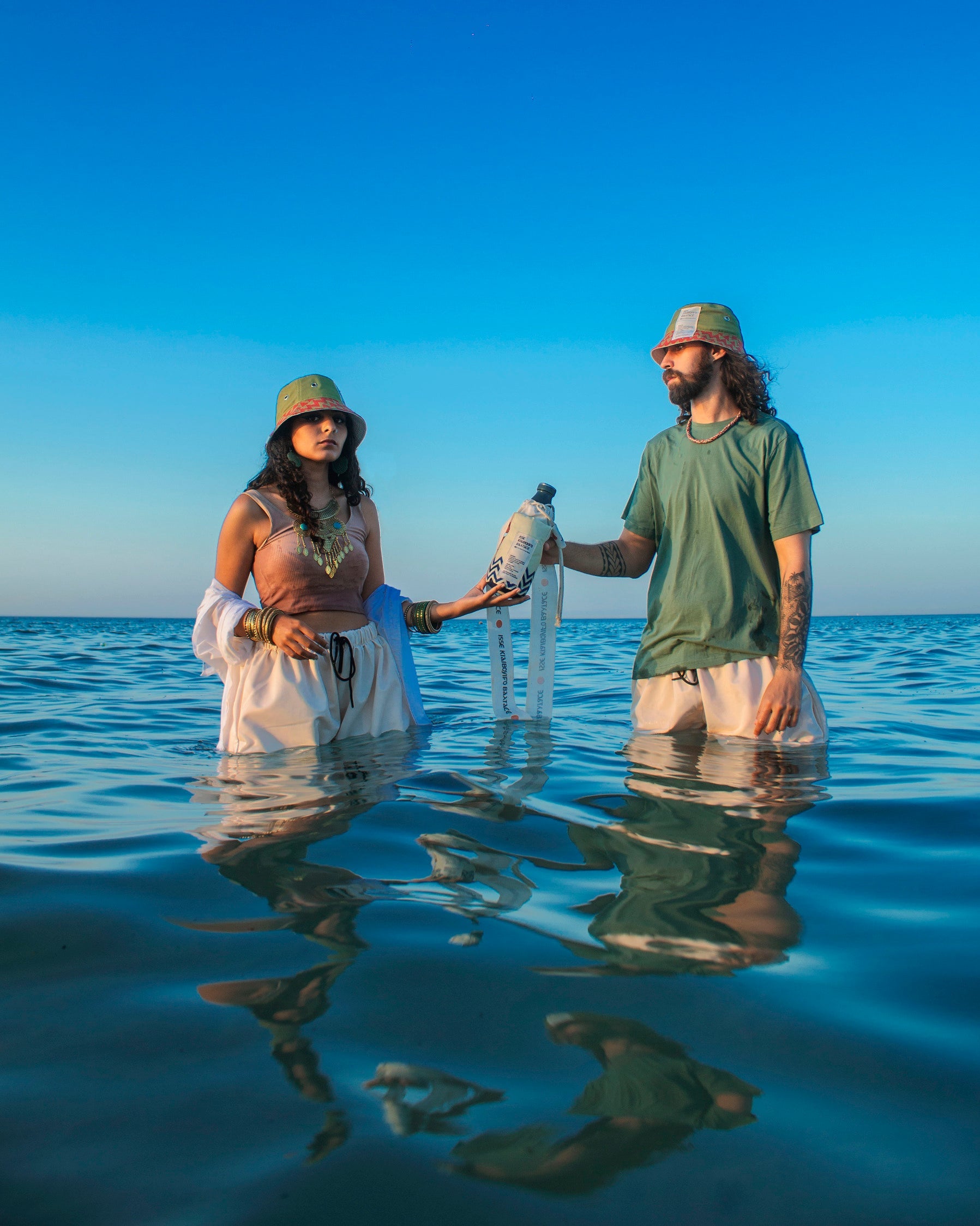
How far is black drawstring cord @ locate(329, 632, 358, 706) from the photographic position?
14.4 ft

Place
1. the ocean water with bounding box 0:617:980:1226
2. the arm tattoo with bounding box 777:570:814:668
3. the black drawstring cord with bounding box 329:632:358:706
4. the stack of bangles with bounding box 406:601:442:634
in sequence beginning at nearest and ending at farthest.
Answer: the ocean water with bounding box 0:617:980:1226 → the arm tattoo with bounding box 777:570:814:668 → the black drawstring cord with bounding box 329:632:358:706 → the stack of bangles with bounding box 406:601:442:634

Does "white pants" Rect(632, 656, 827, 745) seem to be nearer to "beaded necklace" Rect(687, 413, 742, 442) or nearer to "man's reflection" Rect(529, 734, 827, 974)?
"man's reflection" Rect(529, 734, 827, 974)

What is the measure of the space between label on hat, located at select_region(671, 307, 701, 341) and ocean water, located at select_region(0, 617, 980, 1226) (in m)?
2.00

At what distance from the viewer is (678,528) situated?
404cm

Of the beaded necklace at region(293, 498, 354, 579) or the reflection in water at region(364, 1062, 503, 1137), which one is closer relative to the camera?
the reflection in water at region(364, 1062, 503, 1137)

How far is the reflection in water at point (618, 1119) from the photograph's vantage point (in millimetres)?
1135

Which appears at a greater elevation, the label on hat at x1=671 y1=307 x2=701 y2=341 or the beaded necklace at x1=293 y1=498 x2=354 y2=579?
the label on hat at x1=671 y1=307 x2=701 y2=341

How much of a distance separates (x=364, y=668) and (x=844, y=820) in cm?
245

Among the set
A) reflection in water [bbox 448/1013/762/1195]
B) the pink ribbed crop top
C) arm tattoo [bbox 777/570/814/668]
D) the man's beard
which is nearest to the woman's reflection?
reflection in water [bbox 448/1013/762/1195]

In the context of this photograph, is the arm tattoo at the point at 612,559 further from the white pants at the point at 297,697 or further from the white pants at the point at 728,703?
the white pants at the point at 297,697

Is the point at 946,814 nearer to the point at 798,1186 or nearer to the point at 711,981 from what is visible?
the point at 711,981

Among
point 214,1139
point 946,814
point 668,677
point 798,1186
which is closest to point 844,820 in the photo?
point 946,814

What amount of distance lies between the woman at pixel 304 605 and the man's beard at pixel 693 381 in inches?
49.9

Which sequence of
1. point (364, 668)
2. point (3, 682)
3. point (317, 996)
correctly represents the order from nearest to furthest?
point (317, 996) < point (364, 668) < point (3, 682)
